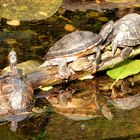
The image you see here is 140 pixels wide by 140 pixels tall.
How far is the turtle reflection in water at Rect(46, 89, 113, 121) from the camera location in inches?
222

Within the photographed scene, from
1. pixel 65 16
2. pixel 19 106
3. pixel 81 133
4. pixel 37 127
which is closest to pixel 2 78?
pixel 19 106

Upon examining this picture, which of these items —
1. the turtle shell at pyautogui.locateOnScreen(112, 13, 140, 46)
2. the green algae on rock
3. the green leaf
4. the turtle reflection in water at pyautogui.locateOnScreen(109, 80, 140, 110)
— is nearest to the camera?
the turtle reflection in water at pyautogui.locateOnScreen(109, 80, 140, 110)

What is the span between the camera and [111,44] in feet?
21.7

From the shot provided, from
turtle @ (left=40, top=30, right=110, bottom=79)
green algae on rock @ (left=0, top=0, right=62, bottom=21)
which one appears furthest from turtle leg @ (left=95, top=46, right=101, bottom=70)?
green algae on rock @ (left=0, top=0, right=62, bottom=21)

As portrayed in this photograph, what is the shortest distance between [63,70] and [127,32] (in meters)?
1.04

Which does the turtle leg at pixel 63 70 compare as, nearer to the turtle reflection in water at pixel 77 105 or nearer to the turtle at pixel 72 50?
the turtle at pixel 72 50

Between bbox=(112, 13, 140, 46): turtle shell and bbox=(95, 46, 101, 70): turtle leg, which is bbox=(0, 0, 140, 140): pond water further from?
bbox=(112, 13, 140, 46): turtle shell

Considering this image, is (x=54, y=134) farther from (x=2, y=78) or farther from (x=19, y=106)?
(x=2, y=78)

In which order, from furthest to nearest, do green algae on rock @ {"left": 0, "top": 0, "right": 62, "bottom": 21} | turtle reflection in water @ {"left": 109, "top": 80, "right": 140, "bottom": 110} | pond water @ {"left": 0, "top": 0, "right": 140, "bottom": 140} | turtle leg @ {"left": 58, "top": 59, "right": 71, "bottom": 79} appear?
green algae on rock @ {"left": 0, "top": 0, "right": 62, "bottom": 21} < turtle leg @ {"left": 58, "top": 59, "right": 71, "bottom": 79} < turtle reflection in water @ {"left": 109, "top": 80, "right": 140, "bottom": 110} < pond water @ {"left": 0, "top": 0, "right": 140, "bottom": 140}

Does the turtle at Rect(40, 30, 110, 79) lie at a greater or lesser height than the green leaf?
greater

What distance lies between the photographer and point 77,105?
5906 mm

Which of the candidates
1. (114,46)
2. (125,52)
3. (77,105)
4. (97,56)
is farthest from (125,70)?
(77,105)

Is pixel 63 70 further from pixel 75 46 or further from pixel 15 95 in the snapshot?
pixel 15 95

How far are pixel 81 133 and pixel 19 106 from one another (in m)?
0.86
